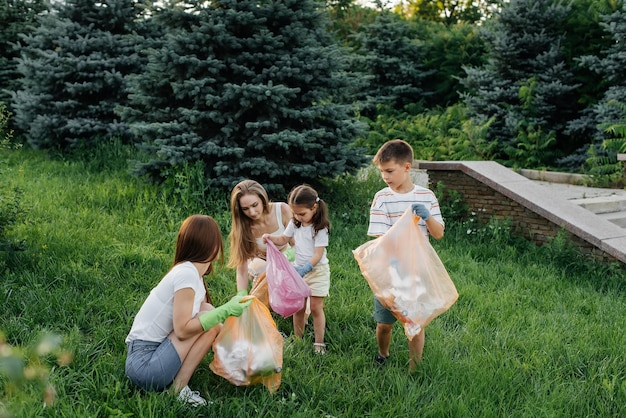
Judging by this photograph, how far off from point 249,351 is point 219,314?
0.95 ft

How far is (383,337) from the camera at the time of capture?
3.68 meters

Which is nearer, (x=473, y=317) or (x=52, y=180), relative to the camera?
(x=473, y=317)

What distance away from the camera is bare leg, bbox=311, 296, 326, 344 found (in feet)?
12.7

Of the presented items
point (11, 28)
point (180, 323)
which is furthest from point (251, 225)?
point (11, 28)

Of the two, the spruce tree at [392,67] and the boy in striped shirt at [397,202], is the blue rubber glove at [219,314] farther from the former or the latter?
the spruce tree at [392,67]

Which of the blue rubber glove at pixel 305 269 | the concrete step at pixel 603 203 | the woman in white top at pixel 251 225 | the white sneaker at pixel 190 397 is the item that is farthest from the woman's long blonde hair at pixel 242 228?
the concrete step at pixel 603 203

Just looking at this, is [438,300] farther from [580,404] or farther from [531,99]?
[531,99]

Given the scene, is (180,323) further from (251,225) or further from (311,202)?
(251,225)

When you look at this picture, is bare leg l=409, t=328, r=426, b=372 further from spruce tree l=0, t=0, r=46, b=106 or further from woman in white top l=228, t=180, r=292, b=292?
spruce tree l=0, t=0, r=46, b=106

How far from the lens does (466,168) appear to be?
7.29 m

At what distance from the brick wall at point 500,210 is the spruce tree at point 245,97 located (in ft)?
4.14

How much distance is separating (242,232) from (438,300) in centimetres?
147

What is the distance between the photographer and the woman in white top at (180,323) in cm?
296

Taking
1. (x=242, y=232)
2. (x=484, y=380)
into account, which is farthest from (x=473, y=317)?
(x=242, y=232)
